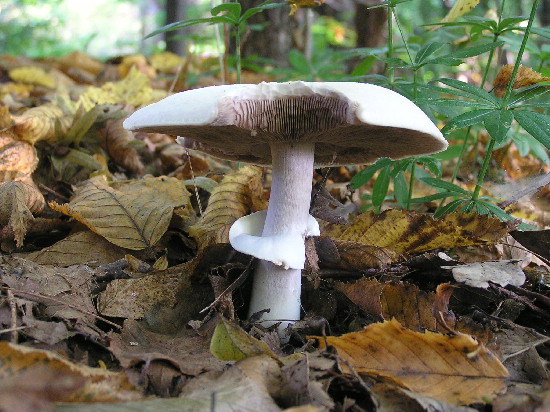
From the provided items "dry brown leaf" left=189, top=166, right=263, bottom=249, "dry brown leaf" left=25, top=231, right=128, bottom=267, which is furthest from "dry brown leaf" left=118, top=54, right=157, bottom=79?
"dry brown leaf" left=25, top=231, right=128, bottom=267

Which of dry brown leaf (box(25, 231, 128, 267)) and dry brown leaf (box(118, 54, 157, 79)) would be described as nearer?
dry brown leaf (box(25, 231, 128, 267))

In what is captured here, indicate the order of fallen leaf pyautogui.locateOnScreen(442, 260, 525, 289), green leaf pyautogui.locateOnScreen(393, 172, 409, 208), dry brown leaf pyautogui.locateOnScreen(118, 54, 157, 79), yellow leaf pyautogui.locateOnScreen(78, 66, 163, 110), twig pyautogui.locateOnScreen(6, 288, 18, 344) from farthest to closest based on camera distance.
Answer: dry brown leaf pyautogui.locateOnScreen(118, 54, 157, 79) < yellow leaf pyautogui.locateOnScreen(78, 66, 163, 110) < green leaf pyautogui.locateOnScreen(393, 172, 409, 208) < fallen leaf pyautogui.locateOnScreen(442, 260, 525, 289) < twig pyautogui.locateOnScreen(6, 288, 18, 344)

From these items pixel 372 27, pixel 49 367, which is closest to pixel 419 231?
pixel 49 367

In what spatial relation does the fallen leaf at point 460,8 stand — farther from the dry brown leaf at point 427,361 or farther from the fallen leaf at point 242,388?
the fallen leaf at point 242,388

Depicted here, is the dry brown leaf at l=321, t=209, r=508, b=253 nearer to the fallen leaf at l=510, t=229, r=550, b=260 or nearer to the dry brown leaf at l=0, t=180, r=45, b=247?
the fallen leaf at l=510, t=229, r=550, b=260

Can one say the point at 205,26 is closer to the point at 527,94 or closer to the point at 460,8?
the point at 460,8
